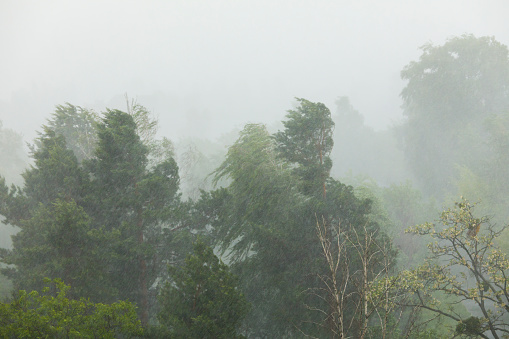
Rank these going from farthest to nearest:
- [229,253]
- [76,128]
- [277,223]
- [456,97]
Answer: [456,97]
[76,128]
[229,253]
[277,223]

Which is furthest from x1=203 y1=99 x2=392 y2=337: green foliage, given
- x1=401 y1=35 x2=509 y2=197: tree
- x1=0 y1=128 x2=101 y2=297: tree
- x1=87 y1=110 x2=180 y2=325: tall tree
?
x1=401 y1=35 x2=509 y2=197: tree

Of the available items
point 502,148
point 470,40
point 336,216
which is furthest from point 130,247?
point 470,40

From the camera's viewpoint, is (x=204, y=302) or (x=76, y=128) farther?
(x=76, y=128)

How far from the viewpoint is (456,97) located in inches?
1654

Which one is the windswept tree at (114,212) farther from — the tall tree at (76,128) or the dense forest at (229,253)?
the tall tree at (76,128)

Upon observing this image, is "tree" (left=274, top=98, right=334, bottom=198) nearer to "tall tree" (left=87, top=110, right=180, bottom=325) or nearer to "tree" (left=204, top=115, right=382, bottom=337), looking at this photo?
"tree" (left=204, top=115, right=382, bottom=337)

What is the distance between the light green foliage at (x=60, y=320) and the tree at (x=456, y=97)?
1717 inches

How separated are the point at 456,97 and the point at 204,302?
45.7 meters

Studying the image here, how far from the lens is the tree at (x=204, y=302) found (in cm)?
761

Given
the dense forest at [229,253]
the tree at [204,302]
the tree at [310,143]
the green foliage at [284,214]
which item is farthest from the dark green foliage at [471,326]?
the tree at [310,143]

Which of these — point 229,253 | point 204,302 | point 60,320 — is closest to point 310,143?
point 229,253

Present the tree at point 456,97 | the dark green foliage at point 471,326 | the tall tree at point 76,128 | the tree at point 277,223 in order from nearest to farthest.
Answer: the dark green foliage at point 471,326 → the tree at point 277,223 → the tall tree at point 76,128 → the tree at point 456,97

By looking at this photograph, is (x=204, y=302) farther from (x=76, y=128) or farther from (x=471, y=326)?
(x=76, y=128)

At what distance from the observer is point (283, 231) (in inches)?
476
